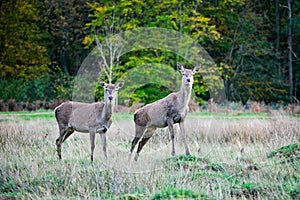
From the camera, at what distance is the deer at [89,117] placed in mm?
10117

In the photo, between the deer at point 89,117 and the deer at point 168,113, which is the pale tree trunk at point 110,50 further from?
the deer at point 168,113

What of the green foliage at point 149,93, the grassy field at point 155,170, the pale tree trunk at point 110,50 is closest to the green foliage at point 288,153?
the grassy field at point 155,170

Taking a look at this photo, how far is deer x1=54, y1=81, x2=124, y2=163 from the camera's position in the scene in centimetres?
1012

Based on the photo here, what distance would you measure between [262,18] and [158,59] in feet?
30.8

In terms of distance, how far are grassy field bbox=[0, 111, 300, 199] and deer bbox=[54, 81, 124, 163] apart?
50cm

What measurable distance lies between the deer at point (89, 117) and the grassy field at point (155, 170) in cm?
50

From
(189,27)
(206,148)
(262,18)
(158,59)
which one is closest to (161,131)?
(206,148)

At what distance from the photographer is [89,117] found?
34.1ft

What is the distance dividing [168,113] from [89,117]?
1.80 m

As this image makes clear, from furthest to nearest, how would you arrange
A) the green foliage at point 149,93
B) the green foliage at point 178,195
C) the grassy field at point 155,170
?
the green foliage at point 149,93, the grassy field at point 155,170, the green foliage at point 178,195

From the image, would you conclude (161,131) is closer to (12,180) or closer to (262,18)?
(12,180)

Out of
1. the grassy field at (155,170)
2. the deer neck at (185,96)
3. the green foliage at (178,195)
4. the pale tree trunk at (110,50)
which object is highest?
the pale tree trunk at (110,50)

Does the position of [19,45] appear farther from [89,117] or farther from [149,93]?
[89,117]

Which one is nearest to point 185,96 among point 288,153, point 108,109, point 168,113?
point 168,113
